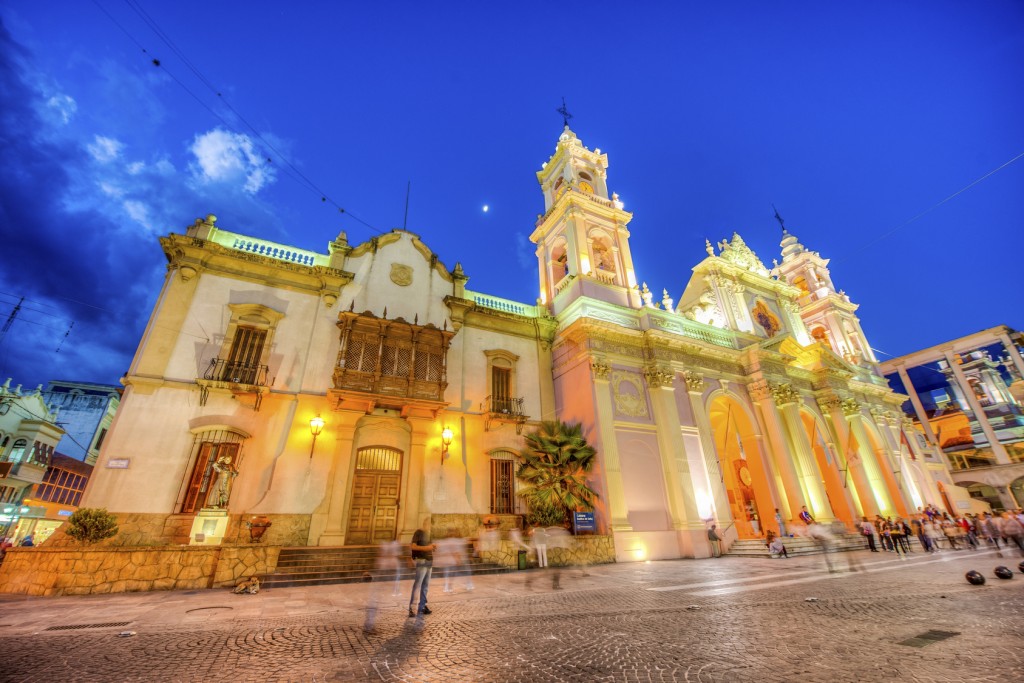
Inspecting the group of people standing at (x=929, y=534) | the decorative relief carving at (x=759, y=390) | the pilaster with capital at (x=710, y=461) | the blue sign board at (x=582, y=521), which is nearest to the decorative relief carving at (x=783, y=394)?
the decorative relief carving at (x=759, y=390)

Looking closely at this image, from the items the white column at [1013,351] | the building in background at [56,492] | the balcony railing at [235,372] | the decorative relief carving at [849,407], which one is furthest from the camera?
the white column at [1013,351]

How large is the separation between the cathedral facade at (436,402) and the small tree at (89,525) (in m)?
1.72

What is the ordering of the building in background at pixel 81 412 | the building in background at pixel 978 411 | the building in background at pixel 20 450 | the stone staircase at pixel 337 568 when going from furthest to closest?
the building in background at pixel 978 411 < the building in background at pixel 81 412 < the building in background at pixel 20 450 < the stone staircase at pixel 337 568

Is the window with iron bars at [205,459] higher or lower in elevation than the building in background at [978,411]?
lower

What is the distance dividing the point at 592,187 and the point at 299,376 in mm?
19873

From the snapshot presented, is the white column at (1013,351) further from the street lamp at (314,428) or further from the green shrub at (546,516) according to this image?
the street lamp at (314,428)

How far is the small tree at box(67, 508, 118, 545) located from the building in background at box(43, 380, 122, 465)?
2900 cm

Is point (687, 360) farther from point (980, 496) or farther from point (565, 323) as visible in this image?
point (980, 496)

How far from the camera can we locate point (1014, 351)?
3194 centimetres

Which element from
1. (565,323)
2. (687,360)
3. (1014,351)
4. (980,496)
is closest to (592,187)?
(565,323)

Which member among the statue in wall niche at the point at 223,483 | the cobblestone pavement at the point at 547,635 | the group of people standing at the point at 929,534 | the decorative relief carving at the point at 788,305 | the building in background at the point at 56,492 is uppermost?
the decorative relief carving at the point at 788,305

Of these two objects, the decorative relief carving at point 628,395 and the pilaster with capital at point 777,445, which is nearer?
the decorative relief carving at point 628,395

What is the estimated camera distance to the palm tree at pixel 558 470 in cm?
1452

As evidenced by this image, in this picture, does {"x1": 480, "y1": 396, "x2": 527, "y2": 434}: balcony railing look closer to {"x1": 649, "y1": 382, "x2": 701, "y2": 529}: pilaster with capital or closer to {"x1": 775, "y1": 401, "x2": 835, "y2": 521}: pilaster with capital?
{"x1": 649, "y1": 382, "x2": 701, "y2": 529}: pilaster with capital
